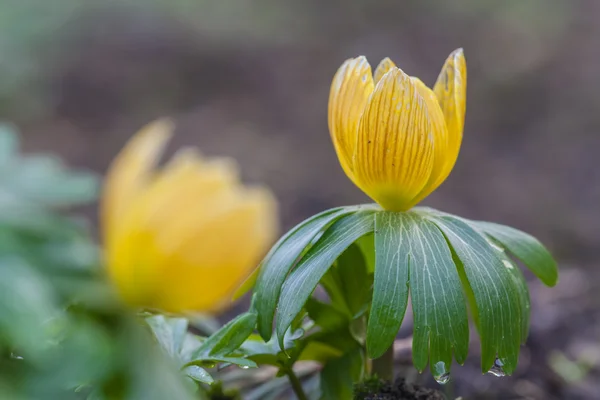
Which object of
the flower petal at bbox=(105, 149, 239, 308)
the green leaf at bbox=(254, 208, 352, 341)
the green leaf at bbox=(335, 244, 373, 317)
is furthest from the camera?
the green leaf at bbox=(335, 244, 373, 317)

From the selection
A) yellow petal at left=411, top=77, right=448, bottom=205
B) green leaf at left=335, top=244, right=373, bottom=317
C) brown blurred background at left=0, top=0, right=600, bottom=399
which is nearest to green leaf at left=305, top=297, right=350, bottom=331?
green leaf at left=335, top=244, right=373, bottom=317

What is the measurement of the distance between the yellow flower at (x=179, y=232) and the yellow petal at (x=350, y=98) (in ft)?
1.83

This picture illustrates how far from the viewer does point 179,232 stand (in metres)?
0.64

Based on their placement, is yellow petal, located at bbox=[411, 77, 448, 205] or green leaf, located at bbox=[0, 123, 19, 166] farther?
yellow petal, located at bbox=[411, 77, 448, 205]

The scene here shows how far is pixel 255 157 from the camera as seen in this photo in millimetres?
4383

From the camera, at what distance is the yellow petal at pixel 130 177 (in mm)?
658

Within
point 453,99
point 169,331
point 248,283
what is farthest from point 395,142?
point 169,331

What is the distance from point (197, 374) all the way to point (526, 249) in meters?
0.65

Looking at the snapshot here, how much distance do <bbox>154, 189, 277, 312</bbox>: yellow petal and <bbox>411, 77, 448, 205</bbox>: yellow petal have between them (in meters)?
0.55

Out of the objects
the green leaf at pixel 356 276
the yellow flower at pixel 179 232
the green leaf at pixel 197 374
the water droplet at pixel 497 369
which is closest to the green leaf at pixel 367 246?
the green leaf at pixel 356 276

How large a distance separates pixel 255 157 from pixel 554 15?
9.14 ft

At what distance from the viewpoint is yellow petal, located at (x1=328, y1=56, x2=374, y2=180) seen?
1.19 m

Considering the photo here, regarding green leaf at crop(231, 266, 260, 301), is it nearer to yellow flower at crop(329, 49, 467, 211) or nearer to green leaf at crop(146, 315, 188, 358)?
green leaf at crop(146, 315, 188, 358)

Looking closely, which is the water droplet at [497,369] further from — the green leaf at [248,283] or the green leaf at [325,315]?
the green leaf at [248,283]
